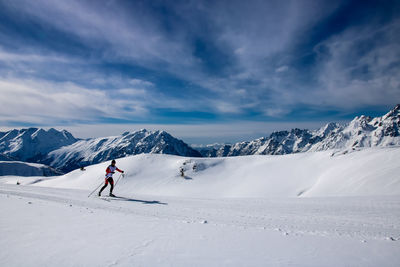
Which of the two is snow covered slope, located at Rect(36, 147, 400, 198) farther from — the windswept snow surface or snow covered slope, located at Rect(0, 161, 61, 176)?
snow covered slope, located at Rect(0, 161, 61, 176)

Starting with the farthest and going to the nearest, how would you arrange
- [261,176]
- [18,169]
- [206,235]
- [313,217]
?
[18,169], [261,176], [313,217], [206,235]

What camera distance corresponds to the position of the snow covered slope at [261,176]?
1977cm

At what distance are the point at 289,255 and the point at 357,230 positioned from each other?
3.74 m

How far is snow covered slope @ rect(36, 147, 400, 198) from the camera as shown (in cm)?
1977

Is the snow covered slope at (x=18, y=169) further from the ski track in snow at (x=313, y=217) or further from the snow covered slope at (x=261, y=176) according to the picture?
the ski track in snow at (x=313, y=217)

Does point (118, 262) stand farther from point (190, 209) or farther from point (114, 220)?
point (190, 209)

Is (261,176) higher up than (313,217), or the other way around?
(261,176)

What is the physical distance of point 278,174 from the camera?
2964 centimetres

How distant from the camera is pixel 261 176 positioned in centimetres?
3044

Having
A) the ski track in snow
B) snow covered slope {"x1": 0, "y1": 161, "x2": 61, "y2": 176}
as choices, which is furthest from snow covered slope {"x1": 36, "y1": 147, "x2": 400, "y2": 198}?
snow covered slope {"x1": 0, "y1": 161, "x2": 61, "y2": 176}

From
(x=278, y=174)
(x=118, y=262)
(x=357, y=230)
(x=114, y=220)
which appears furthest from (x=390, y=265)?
(x=278, y=174)

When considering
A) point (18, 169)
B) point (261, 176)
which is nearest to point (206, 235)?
point (261, 176)

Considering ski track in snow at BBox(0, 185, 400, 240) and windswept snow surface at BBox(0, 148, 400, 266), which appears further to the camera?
ski track in snow at BBox(0, 185, 400, 240)

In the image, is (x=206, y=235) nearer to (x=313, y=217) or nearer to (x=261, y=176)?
(x=313, y=217)
